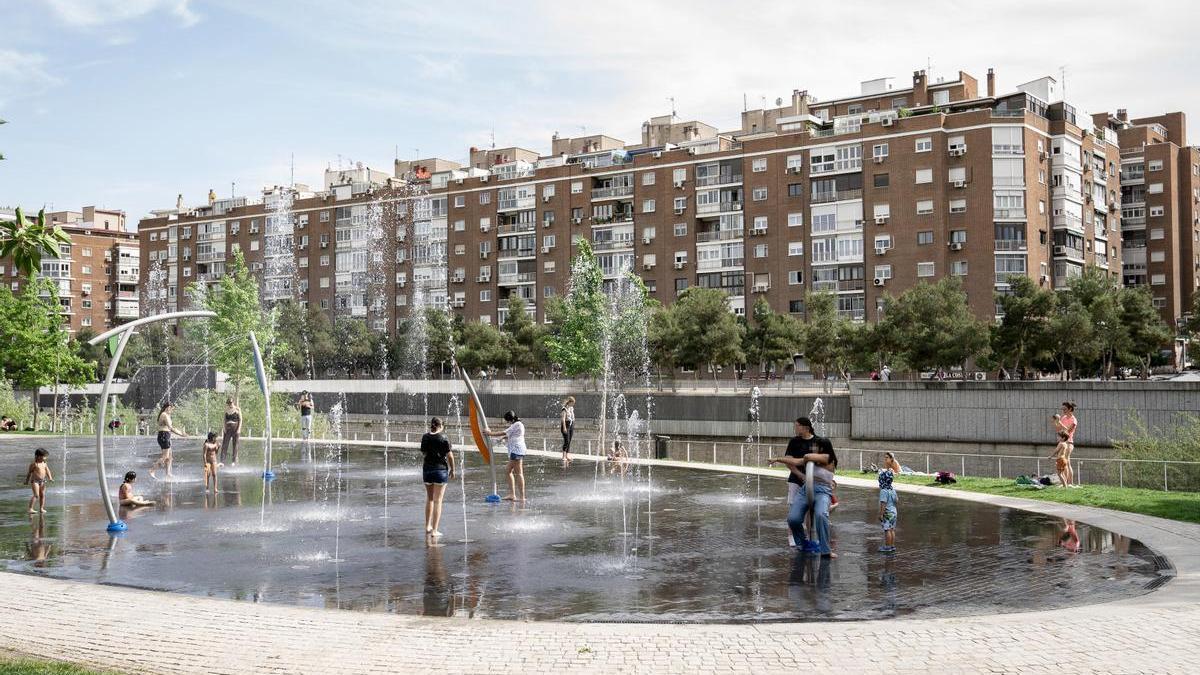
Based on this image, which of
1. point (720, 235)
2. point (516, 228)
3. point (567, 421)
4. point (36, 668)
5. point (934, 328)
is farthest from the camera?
point (516, 228)

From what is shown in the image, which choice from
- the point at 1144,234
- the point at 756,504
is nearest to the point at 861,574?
the point at 756,504

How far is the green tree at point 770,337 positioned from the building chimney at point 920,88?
2315 cm

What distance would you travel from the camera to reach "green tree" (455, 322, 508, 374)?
77.2m

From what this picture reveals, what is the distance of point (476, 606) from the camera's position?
10703 mm

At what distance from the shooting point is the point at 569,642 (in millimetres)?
8945

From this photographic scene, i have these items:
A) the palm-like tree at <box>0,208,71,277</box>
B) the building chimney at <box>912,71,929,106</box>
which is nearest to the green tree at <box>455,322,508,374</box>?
the building chimney at <box>912,71,929,106</box>

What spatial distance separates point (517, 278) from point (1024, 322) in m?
47.5

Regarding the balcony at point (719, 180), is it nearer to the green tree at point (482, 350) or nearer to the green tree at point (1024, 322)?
the green tree at point (482, 350)

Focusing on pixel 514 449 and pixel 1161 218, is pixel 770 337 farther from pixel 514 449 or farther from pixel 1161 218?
pixel 514 449

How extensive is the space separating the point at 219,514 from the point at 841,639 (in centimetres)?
1300

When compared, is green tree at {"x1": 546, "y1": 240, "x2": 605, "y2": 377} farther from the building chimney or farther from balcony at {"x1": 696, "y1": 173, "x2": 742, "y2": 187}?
the building chimney

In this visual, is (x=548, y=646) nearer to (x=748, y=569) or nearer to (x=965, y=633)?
(x=965, y=633)

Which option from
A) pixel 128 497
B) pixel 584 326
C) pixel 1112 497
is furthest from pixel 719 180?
pixel 128 497

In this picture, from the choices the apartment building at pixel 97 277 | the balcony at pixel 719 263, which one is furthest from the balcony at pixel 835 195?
the apartment building at pixel 97 277
